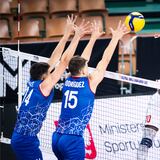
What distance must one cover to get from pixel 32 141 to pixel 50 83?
2.60 feet

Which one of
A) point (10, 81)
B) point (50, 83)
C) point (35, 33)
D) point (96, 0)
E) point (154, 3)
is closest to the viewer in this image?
point (50, 83)

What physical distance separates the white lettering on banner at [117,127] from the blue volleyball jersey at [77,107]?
2.09 m

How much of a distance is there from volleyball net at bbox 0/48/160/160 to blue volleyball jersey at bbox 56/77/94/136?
2031 millimetres

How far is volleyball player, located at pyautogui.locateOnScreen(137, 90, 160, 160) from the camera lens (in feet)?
32.3

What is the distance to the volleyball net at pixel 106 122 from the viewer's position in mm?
9711

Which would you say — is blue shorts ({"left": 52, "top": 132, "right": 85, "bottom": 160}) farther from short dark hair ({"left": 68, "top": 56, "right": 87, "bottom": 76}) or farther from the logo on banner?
the logo on banner

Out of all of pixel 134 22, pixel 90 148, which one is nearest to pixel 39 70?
pixel 134 22

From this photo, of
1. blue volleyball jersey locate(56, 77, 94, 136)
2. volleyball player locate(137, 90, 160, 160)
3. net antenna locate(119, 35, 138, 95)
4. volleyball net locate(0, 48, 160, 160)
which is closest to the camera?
blue volleyball jersey locate(56, 77, 94, 136)

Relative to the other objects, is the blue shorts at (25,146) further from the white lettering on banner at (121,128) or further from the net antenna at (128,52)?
the net antenna at (128,52)

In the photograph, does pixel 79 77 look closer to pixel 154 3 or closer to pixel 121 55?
pixel 121 55

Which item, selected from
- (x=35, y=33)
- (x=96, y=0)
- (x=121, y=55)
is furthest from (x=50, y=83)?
(x=96, y=0)

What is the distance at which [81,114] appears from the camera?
759cm

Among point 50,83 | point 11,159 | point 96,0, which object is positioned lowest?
point 11,159

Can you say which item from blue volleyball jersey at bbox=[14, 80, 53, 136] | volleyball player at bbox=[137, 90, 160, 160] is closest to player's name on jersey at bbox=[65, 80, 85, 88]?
blue volleyball jersey at bbox=[14, 80, 53, 136]
